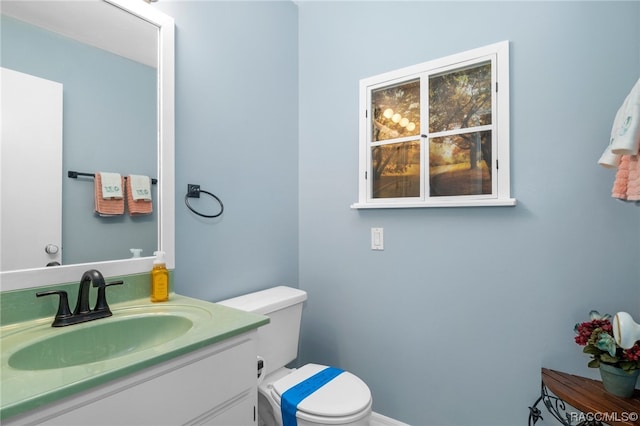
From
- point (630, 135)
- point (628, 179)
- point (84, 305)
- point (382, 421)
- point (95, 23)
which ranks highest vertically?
point (95, 23)

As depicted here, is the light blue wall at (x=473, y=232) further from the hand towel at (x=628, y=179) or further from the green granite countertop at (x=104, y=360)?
the green granite countertop at (x=104, y=360)

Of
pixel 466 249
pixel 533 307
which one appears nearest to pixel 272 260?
pixel 466 249

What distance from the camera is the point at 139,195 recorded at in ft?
4.20

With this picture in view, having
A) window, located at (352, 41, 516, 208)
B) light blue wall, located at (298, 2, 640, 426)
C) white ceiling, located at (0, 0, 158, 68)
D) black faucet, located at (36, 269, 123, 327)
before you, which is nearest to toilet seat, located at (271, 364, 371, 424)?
light blue wall, located at (298, 2, 640, 426)

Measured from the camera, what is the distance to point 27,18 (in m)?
1.02

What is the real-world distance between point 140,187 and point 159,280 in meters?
0.38

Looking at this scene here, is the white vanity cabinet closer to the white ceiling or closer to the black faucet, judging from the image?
the black faucet

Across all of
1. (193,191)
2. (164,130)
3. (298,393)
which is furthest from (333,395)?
(164,130)

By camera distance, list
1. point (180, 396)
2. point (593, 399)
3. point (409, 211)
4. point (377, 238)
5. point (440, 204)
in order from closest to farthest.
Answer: point (180, 396) < point (593, 399) < point (440, 204) < point (409, 211) < point (377, 238)

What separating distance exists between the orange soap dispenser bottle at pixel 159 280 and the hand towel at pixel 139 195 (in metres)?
0.18

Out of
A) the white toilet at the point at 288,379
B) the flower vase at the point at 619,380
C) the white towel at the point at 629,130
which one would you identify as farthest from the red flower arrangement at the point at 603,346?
the white toilet at the point at 288,379

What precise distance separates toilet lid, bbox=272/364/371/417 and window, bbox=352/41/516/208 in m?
0.88

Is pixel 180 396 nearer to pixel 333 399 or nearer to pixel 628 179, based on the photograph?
pixel 333 399

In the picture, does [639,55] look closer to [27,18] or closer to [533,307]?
[533,307]
